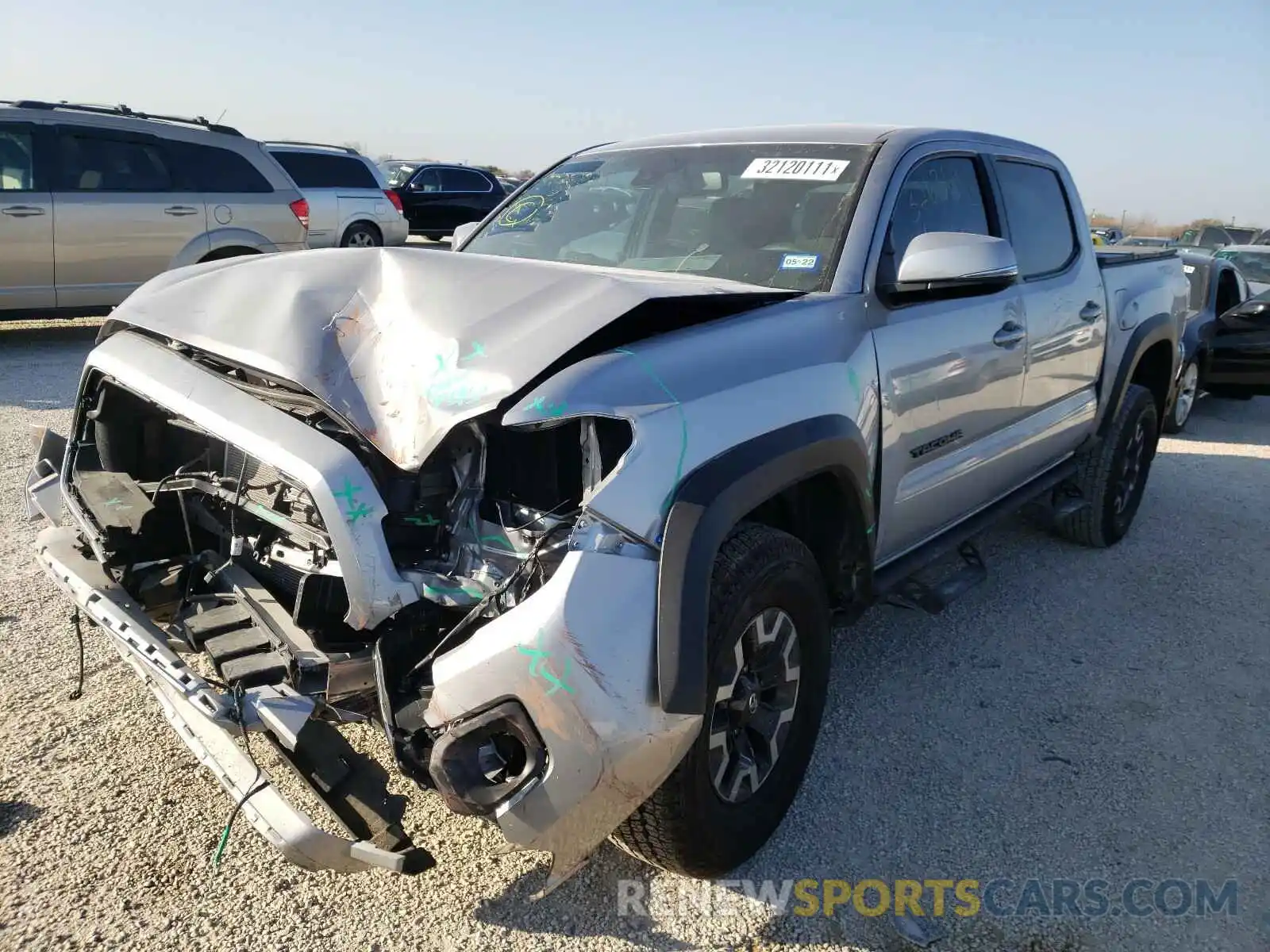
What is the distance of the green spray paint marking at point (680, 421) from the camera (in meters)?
2.13

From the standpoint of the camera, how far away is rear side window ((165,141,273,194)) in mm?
9234

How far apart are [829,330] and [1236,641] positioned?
2765 mm

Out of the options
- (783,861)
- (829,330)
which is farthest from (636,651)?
(829,330)

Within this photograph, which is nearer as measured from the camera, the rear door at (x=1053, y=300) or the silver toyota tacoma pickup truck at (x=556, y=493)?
the silver toyota tacoma pickup truck at (x=556, y=493)

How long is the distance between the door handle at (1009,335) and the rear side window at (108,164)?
821 cm

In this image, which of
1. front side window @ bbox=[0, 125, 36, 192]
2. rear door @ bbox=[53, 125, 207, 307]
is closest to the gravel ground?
rear door @ bbox=[53, 125, 207, 307]

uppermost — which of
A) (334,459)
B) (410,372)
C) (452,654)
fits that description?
(410,372)

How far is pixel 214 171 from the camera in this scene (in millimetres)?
9398

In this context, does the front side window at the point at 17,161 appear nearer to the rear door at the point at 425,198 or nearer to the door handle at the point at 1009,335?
the door handle at the point at 1009,335

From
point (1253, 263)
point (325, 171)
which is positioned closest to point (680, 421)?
point (1253, 263)

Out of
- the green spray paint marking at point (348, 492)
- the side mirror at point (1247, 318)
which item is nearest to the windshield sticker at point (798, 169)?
the green spray paint marking at point (348, 492)

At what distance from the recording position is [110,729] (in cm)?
308

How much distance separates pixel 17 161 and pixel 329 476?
8.32m

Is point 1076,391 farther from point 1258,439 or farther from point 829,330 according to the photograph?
point 1258,439
